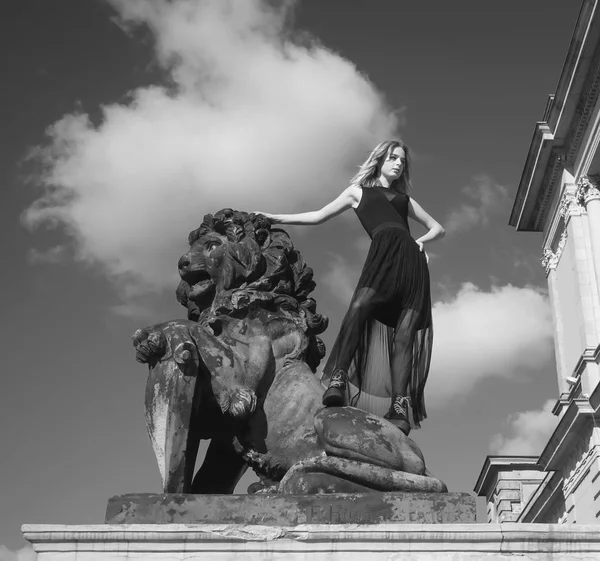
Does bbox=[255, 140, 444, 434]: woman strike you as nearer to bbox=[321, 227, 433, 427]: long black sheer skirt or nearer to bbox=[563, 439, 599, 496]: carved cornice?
bbox=[321, 227, 433, 427]: long black sheer skirt

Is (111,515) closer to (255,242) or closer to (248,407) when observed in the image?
(248,407)

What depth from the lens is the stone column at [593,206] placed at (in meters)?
37.1

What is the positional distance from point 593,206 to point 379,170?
106ft

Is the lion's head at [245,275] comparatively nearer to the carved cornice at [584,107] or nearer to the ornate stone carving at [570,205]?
the carved cornice at [584,107]

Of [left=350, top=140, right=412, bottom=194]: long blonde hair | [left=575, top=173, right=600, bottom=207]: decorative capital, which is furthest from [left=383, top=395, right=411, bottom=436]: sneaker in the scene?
[left=575, top=173, right=600, bottom=207]: decorative capital

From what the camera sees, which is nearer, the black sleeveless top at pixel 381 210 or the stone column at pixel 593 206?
the black sleeveless top at pixel 381 210

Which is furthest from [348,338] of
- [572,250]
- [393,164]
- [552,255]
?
[552,255]

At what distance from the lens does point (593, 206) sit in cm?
3744

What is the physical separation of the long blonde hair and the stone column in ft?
104

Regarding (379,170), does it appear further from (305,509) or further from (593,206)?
(593,206)

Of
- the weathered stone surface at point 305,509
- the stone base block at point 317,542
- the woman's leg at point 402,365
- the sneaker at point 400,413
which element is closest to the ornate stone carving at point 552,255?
the woman's leg at point 402,365

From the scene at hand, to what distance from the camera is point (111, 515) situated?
5.24 m

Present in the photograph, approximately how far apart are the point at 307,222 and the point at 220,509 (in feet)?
7.45

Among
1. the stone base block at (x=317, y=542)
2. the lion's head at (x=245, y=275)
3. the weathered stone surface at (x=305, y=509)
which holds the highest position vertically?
the lion's head at (x=245, y=275)
